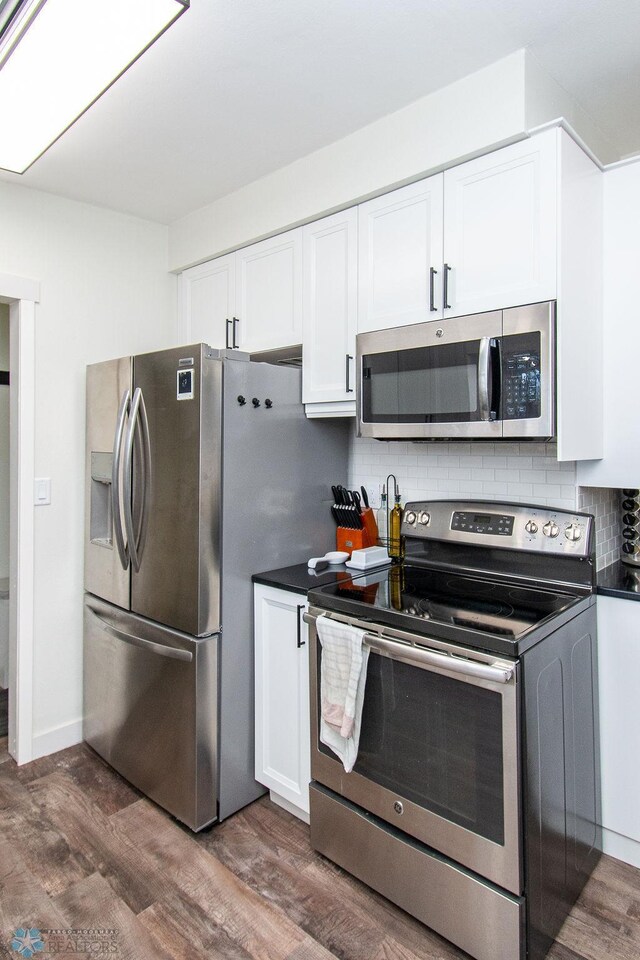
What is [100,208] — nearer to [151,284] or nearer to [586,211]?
[151,284]

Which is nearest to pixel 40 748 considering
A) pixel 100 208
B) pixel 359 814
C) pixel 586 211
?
pixel 359 814

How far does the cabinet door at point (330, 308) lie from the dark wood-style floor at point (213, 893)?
5.40 ft

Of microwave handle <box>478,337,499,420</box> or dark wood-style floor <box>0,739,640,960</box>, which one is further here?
microwave handle <box>478,337,499,420</box>

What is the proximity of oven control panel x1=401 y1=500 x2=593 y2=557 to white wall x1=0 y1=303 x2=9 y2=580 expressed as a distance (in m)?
2.34

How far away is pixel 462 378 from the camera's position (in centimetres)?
183

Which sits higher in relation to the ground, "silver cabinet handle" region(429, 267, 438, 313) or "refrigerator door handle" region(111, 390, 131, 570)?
"silver cabinet handle" region(429, 267, 438, 313)

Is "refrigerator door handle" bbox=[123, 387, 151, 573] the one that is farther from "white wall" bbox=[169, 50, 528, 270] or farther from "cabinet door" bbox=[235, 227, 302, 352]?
"white wall" bbox=[169, 50, 528, 270]

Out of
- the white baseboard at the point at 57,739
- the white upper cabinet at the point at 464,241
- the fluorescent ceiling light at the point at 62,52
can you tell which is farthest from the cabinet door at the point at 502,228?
the white baseboard at the point at 57,739

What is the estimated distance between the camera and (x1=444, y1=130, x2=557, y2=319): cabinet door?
5.52ft

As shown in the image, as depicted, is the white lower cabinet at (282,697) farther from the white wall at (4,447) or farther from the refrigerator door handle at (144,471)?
the white wall at (4,447)

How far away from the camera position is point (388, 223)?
2.09 m

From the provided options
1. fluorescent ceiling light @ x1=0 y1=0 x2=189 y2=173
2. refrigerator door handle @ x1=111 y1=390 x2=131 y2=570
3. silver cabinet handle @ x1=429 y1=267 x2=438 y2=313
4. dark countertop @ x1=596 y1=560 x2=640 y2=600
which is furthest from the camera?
refrigerator door handle @ x1=111 y1=390 x2=131 y2=570

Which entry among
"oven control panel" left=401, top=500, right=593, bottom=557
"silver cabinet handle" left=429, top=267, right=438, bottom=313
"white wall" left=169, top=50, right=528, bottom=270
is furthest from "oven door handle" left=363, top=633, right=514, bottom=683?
"white wall" left=169, top=50, right=528, bottom=270

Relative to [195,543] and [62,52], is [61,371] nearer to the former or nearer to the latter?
[195,543]
